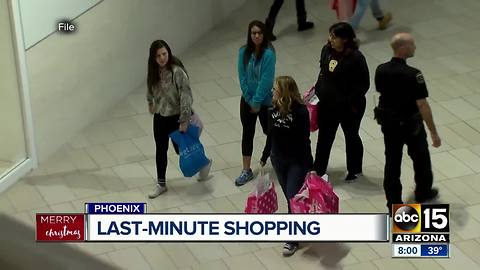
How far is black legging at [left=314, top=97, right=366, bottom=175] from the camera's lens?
8125 mm

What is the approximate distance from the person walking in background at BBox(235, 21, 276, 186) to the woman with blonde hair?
69 centimetres

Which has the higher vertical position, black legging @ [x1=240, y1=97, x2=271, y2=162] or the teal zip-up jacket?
the teal zip-up jacket

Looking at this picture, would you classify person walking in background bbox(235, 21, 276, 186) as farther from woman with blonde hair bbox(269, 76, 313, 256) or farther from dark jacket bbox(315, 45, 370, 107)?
woman with blonde hair bbox(269, 76, 313, 256)

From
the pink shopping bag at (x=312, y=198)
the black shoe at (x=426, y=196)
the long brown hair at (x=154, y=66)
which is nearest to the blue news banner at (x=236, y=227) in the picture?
the pink shopping bag at (x=312, y=198)

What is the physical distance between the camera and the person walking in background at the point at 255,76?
802cm

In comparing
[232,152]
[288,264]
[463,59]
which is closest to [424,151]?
[288,264]

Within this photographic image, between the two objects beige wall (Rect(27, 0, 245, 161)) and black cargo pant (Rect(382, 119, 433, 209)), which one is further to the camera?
beige wall (Rect(27, 0, 245, 161))

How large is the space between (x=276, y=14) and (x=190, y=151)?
153 inches

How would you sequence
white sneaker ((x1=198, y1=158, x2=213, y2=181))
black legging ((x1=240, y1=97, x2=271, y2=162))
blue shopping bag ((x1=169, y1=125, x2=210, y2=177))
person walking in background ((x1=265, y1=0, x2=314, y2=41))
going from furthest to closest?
person walking in background ((x1=265, y1=0, x2=314, y2=41)), white sneaker ((x1=198, y1=158, x2=213, y2=181)), black legging ((x1=240, y1=97, x2=271, y2=162)), blue shopping bag ((x1=169, y1=125, x2=210, y2=177))

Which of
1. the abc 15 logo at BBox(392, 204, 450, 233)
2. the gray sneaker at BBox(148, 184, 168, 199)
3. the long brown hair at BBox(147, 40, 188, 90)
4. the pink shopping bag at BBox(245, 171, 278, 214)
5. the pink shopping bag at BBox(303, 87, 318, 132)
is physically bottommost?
the gray sneaker at BBox(148, 184, 168, 199)

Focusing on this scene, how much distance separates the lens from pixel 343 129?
27.6 feet

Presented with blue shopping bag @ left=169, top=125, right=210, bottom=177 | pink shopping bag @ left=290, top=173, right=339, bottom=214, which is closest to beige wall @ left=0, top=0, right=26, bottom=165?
blue shopping bag @ left=169, top=125, right=210, bottom=177

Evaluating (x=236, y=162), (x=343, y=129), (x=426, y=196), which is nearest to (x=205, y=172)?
(x=236, y=162)

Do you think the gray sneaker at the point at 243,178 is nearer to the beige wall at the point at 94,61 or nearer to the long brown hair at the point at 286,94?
→ the long brown hair at the point at 286,94
